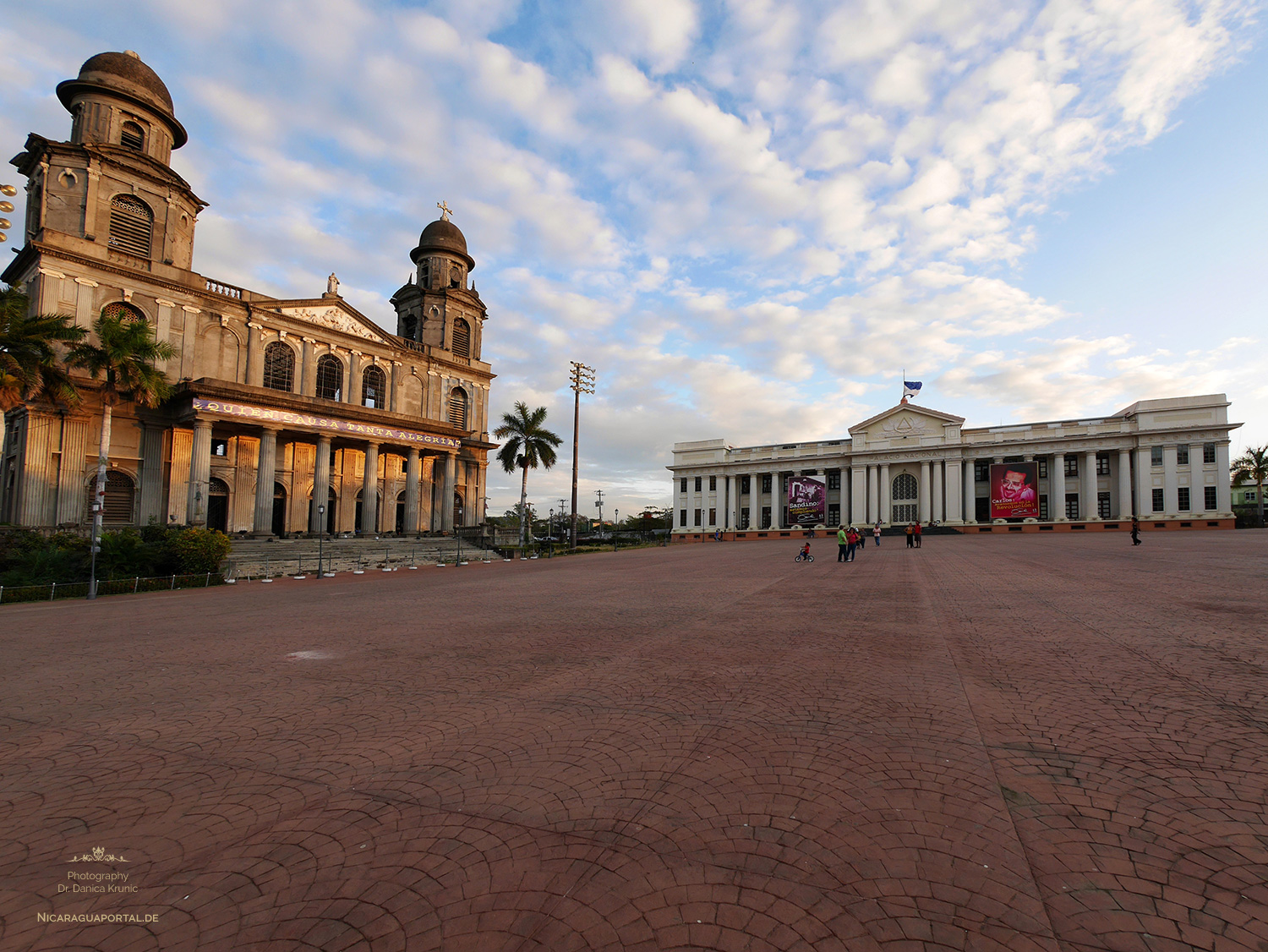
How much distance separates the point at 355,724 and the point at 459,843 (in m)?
2.57

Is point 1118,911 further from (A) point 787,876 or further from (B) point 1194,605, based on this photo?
(B) point 1194,605

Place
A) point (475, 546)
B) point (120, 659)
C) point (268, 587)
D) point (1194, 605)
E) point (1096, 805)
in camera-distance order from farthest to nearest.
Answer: point (475, 546), point (268, 587), point (1194, 605), point (120, 659), point (1096, 805)

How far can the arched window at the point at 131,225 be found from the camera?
100 feet

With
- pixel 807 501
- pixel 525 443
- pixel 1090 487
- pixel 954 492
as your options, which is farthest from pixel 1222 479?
pixel 525 443

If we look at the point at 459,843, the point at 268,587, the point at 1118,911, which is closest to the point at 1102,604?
the point at 1118,911

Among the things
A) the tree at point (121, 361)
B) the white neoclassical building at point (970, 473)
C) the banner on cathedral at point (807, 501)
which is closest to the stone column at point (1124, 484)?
the white neoclassical building at point (970, 473)

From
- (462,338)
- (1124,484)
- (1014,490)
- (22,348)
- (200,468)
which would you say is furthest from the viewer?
(1014,490)

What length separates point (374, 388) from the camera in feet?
135

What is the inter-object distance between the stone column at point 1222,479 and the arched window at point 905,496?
955 inches

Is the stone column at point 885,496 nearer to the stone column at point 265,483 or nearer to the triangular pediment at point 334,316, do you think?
the triangular pediment at point 334,316

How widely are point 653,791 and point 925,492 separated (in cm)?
6804

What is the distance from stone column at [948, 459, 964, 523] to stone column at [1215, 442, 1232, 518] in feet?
65.6

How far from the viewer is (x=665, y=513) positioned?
135m

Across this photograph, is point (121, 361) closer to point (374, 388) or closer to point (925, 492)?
point (374, 388)
